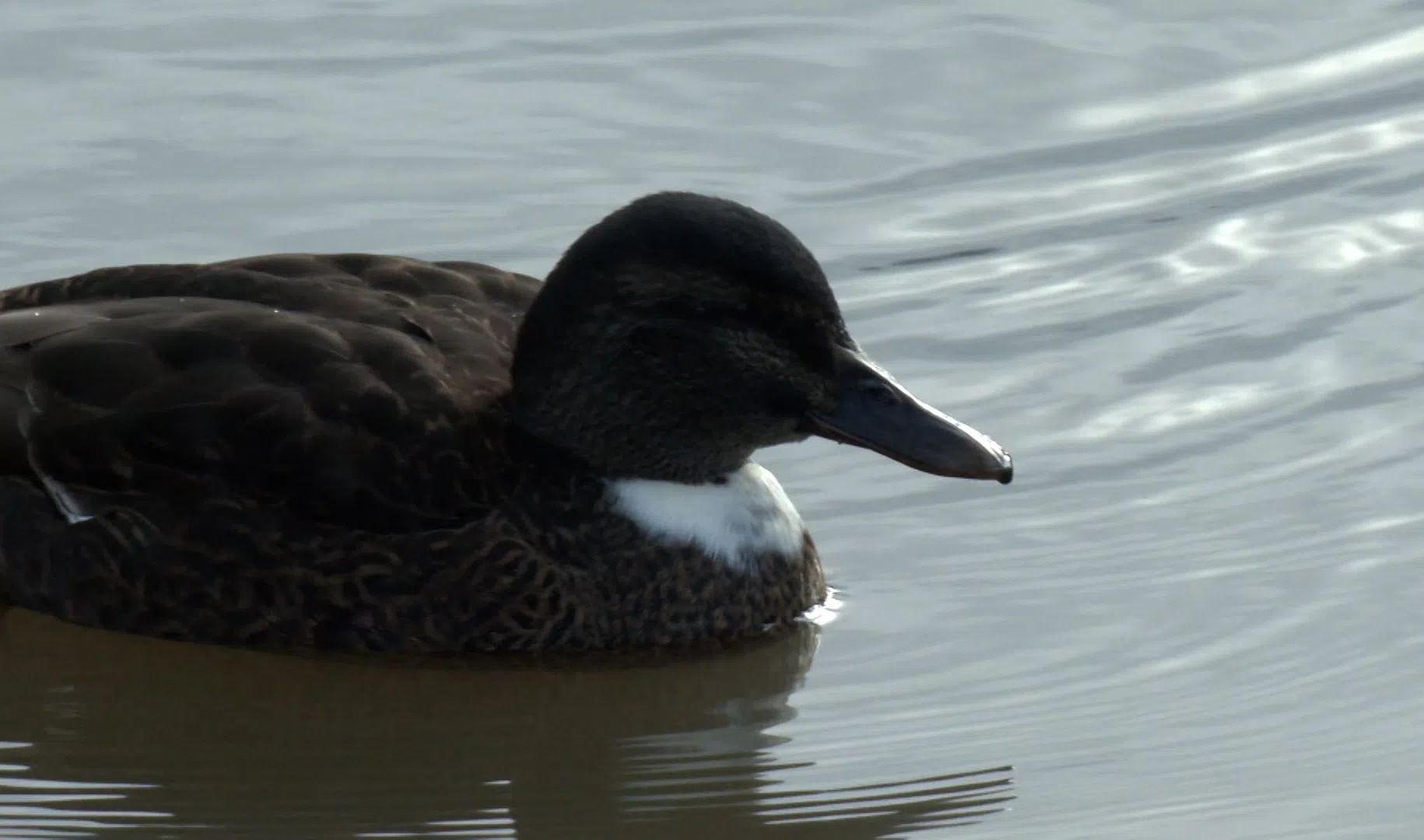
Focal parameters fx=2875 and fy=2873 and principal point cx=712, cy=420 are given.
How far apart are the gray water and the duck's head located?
2.01 feet

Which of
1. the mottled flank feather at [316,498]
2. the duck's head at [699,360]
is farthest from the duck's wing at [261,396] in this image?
the duck's head at [699,360]

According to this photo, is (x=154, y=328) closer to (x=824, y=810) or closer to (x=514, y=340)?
(x=514, y=340)

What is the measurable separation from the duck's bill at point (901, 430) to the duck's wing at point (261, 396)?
1016 mm

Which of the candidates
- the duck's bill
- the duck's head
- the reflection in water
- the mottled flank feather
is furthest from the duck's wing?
the duck's bill

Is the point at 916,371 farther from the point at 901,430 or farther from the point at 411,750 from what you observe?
the point at 411,750

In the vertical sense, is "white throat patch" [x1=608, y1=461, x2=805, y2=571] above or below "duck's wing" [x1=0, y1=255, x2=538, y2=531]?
below

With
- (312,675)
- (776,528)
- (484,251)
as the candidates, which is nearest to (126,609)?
(312,675)

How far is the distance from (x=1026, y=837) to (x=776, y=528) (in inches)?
66.2

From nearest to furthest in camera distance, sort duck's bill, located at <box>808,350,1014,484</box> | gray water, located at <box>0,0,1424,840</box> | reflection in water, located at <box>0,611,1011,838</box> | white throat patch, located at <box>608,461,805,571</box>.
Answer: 1. reflection in water, located at <box>0,611,1011,838</box>
2. gray water, located at <box>0,0,1424,840</box>
3. duck's bill, located at <box>808,350,1014,484</box>
4. white throat patch, located at <box>608,461,805,571</box>

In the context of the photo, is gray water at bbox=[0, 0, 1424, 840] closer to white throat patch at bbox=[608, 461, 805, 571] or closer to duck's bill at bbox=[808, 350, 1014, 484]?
white throat patch at bbox=[608, 461, 805, 571]

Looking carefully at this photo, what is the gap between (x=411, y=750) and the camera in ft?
24.7

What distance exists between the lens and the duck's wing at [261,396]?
7953 mm

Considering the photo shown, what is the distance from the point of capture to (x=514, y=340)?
333 inches

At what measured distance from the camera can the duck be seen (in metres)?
7.96
